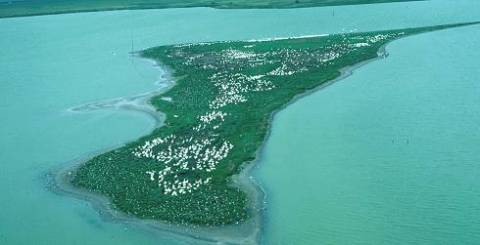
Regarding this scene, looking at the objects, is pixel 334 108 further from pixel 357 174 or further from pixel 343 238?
pixel 343 238

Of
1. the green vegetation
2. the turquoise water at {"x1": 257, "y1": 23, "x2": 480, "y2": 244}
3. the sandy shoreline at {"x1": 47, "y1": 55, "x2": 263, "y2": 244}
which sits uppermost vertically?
the green vegetation

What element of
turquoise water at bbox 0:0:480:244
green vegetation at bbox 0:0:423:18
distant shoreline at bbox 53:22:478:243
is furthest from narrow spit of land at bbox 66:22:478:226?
green vegetation at bbox 0:0:423:18

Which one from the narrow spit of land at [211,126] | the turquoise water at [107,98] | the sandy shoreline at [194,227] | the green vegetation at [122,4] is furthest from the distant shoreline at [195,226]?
the green vegetation at [122,4]

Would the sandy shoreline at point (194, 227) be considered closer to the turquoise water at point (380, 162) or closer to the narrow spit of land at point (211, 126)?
the narrow spit of land at point (211, 126)

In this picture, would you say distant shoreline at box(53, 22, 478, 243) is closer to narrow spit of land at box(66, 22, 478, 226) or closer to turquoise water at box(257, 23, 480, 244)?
narrow spit of land at box(66, 22, 478, 226)

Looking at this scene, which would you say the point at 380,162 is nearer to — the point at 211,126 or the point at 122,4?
the point at 211,126

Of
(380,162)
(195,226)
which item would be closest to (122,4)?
(380,162)

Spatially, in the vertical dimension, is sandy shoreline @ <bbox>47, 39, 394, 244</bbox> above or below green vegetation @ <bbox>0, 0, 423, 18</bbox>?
below

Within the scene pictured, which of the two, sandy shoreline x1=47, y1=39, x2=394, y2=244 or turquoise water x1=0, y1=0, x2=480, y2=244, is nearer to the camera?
sandy shoreline x1=47, y1=39, x2=394, y2=244
